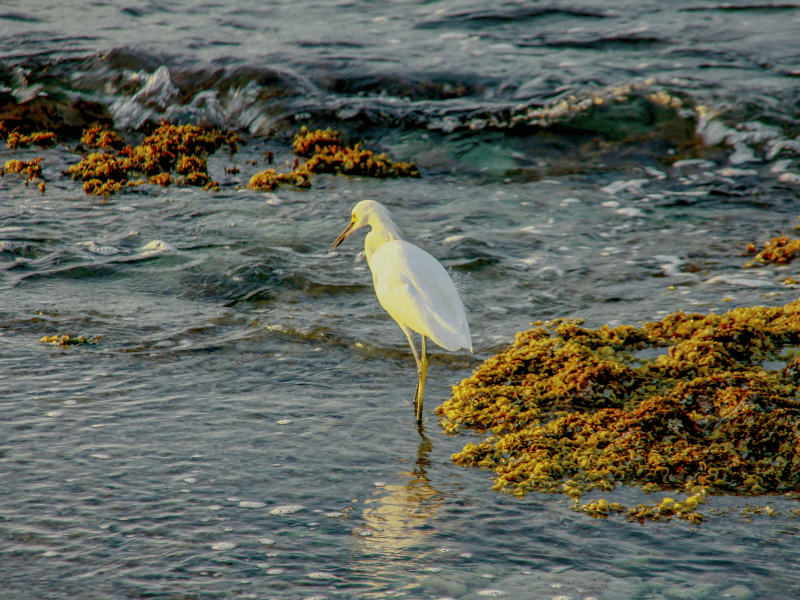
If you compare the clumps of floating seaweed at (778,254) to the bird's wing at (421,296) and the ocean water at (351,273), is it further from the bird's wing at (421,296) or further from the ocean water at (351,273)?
the bird's wing at (421,296)

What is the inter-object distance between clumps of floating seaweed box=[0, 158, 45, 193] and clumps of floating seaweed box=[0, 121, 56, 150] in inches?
37.2

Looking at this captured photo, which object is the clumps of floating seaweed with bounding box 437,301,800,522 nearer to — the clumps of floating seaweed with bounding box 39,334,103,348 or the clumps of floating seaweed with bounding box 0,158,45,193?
the clumps of floating seaweed with bounding box 39,334,103,348

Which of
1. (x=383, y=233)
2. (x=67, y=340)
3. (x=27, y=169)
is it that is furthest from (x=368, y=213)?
(x=27, y=169)

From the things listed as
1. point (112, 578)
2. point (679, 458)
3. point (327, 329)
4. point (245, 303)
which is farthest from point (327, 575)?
point (245, 303)

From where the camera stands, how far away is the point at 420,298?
4223mm

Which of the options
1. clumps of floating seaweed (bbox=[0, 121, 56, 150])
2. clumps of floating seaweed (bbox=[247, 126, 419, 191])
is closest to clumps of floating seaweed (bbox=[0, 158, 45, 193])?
clumps of floating seaweed (bbox=[0, 121, 56, 150])

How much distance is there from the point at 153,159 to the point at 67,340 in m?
4.45

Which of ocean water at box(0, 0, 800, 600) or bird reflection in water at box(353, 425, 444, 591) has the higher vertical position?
ocean water at box(0, 0, 800, 600)

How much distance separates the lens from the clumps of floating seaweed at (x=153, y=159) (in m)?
8.41

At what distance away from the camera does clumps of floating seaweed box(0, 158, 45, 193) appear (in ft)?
27.7

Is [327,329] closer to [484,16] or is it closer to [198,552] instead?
[198,552]

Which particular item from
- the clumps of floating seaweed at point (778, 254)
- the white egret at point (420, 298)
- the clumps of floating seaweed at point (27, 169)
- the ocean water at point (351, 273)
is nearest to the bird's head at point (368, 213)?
the white egret at point (420, 298)

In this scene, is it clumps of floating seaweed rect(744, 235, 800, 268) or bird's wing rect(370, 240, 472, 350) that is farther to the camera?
clumps of floating seaweed rect(744, 235, 800, 268)

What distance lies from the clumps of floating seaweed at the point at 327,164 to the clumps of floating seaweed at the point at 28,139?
3.14m
